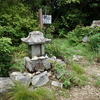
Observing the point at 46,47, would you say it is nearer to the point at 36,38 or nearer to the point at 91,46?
the point at 36,38

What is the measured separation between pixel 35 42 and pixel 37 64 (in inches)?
22.2

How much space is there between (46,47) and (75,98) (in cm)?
208

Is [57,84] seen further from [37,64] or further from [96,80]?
[96,80]

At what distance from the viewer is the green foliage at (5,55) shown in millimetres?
2828

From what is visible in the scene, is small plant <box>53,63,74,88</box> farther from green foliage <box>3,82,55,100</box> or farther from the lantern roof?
the lantern roof

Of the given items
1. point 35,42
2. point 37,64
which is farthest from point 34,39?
point 37,64

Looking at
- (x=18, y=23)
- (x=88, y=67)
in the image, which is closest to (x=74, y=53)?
(x=88, y=67)

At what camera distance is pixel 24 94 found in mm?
2217

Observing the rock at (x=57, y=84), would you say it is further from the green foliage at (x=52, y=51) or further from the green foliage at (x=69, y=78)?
the green foliage at (x=52, y=51)

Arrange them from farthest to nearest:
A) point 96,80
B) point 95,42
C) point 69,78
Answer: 1. point 95,42
2. point 96,80
3. point 69,78

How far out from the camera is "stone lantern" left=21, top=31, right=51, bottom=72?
3368mm

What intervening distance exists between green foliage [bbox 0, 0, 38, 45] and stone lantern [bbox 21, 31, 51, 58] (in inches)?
73.3

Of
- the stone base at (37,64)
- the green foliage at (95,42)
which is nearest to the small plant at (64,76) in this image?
the stone base at (37,64)

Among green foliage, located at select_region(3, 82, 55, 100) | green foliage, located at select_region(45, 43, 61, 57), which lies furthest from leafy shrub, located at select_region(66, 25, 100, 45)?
green foliage, located at select_region(3, 82, 55, 100)
